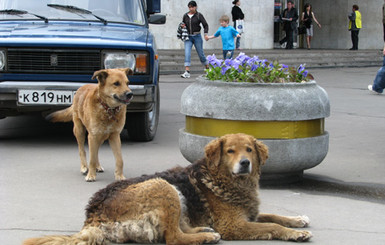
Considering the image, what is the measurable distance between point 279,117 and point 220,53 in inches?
736

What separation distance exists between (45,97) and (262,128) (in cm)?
310

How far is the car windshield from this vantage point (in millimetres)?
9156

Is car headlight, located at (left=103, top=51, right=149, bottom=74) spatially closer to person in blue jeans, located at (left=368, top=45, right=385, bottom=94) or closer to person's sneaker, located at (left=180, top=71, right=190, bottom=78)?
person in blue jeans, located at (left=368, top=45, right=385, bottom=94)

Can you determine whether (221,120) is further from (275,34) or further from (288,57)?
(275,34)

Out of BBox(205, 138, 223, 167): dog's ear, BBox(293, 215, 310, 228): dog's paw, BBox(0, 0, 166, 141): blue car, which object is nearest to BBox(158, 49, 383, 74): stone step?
BBox(0, 0, 166, 141): blue car

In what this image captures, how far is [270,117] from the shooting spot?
20.9 feet

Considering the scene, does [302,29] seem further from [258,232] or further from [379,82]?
[258,232]

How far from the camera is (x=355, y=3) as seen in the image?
33500mm

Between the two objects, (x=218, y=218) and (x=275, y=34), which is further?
(x=275, y=34)

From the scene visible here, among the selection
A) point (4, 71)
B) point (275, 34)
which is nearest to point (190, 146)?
point (4, 71)

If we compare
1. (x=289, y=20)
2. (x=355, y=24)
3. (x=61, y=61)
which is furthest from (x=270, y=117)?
(x=355, y=24)

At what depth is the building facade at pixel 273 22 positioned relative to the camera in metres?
26.9

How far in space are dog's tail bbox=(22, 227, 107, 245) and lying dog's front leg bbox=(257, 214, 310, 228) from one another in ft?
4.27

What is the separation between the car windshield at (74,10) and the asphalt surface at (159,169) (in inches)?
66.3
